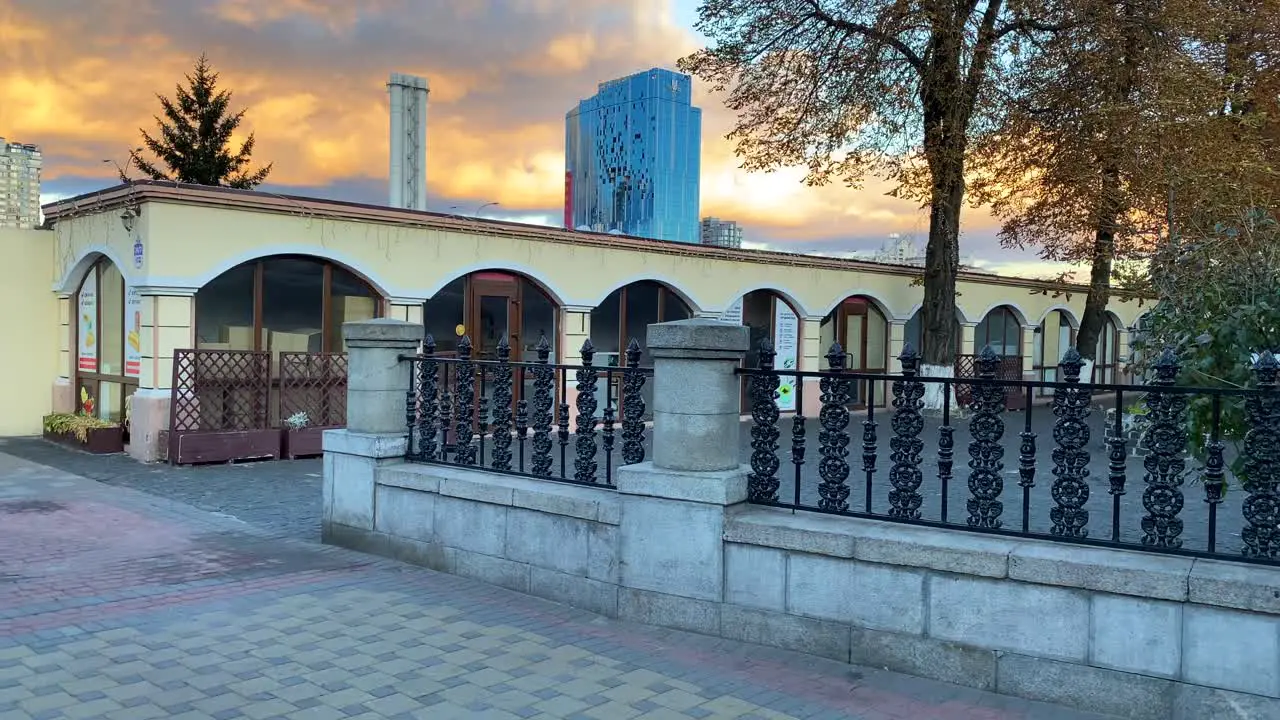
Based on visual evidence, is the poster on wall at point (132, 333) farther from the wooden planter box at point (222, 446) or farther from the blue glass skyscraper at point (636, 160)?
the blue glass skyscraper at point (636, 160)

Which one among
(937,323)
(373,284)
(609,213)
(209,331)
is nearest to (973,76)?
(937,323)

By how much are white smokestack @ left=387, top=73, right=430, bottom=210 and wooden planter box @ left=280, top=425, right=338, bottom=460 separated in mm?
16679

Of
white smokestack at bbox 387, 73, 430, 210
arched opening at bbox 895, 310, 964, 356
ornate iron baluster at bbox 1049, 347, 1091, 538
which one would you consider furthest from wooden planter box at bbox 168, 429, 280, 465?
arched opening at bbox 895, 310, 964, 356

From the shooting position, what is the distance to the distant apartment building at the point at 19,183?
26422 mm

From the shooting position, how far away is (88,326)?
53.2ft

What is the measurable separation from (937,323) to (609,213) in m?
105

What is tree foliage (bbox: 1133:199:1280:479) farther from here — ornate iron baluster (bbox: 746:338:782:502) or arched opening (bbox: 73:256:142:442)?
arched opening (bbox: 73:256:142:442)

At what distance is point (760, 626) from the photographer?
18.0 ft

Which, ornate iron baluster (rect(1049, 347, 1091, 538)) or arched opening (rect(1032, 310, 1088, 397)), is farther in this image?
arched opening (rect(1032, 310, 1088, 397))

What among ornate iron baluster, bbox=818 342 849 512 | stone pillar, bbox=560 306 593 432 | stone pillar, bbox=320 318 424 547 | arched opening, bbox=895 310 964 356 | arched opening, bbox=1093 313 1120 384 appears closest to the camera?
ornate iron baluster, bbox=818 342 849 512

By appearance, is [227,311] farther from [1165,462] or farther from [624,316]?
[1165,462]

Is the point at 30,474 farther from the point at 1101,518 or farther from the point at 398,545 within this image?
the point at 1101,518

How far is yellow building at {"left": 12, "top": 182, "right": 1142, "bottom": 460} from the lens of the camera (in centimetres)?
1341

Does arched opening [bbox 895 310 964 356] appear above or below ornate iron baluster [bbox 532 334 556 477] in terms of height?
above
